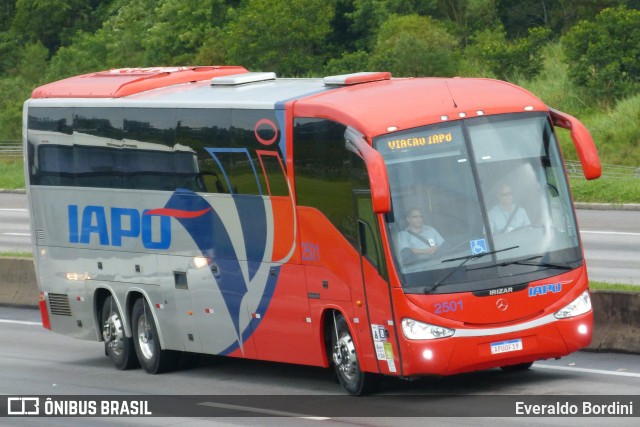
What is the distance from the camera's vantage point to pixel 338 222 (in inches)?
594

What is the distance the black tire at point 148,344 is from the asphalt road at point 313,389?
0.19m

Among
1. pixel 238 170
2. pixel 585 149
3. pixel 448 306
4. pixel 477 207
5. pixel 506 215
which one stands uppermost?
pixel 585 149

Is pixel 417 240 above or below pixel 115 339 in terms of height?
above

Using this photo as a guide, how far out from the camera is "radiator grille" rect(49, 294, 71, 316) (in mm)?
20344

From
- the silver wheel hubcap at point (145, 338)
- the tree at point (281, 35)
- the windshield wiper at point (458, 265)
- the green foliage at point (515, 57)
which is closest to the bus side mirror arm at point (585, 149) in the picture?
the windshield wiper at point (458, 265)


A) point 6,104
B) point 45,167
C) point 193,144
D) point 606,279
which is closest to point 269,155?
point 193,144

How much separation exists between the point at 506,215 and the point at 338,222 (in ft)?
5.77

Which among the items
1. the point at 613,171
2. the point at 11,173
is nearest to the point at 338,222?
the point at 613,171

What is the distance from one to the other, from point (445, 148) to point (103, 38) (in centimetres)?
7161

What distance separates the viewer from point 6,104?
263 feet

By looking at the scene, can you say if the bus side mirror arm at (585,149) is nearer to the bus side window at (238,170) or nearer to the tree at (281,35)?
the bus side window at (238,170)

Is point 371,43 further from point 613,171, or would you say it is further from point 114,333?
point 114,333

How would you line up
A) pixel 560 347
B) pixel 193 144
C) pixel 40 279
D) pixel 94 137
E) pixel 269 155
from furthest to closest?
1. pixel 40 279
2. pixel 94 137
3. pixel 193 144
4. pixel 269 155
5. pixel 560 347

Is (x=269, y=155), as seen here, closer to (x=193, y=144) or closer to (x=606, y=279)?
(x=193, y=144)
